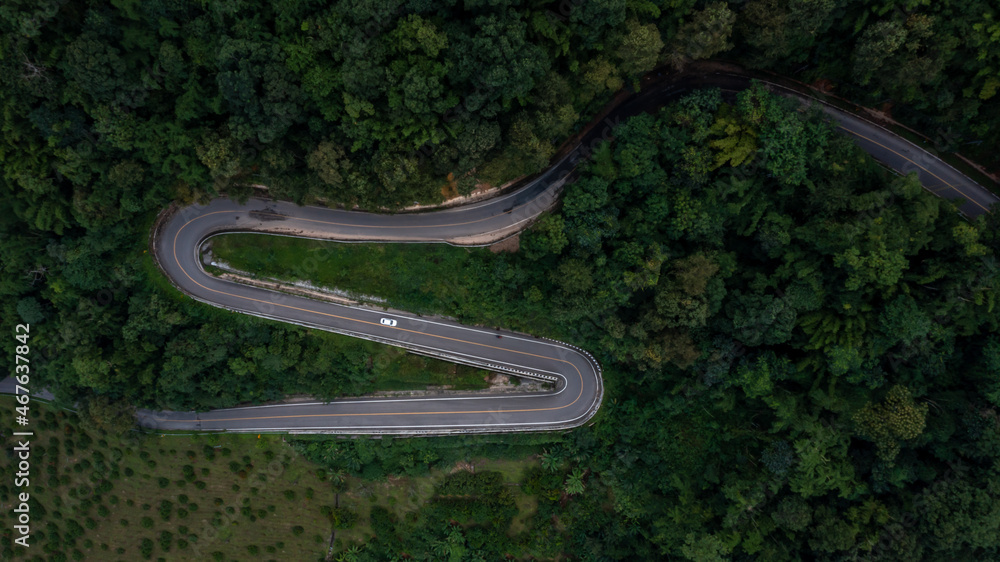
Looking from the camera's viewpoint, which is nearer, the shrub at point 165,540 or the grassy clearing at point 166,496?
the grassy clearing at point 166,496

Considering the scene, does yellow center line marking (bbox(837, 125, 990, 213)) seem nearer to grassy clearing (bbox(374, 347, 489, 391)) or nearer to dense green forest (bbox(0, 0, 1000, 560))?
dense green forest (bbox(0, 0, 1000, 560))

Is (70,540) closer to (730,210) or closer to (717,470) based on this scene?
(717,470)

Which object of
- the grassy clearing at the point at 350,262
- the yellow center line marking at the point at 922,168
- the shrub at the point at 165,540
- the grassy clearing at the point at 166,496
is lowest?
the shrub at the point at 165,540

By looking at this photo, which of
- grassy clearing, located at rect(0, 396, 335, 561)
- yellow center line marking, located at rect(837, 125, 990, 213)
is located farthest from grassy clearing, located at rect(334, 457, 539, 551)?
yellow center line marking, located at rect(837, 125, 990, 213)

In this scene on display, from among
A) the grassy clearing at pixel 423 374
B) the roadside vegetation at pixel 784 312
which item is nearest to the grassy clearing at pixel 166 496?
the grassy clearing at pixel 423 374

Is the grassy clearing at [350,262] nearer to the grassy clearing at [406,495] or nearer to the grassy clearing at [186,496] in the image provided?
the grassy clearing at [186,496]

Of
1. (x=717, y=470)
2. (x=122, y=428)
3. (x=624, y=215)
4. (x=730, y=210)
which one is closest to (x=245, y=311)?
→ (x=122, y=428)

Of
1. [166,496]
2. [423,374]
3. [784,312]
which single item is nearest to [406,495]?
[423,374]

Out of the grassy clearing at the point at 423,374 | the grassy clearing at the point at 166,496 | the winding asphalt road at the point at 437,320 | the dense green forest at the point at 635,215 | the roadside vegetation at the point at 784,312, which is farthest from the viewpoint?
the grassy clearing at the point at 423,374
